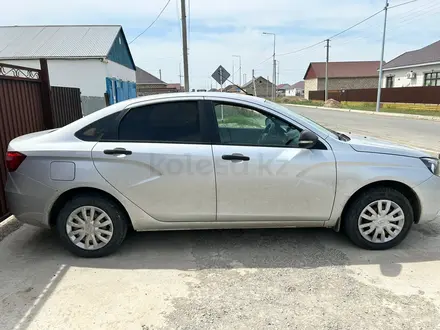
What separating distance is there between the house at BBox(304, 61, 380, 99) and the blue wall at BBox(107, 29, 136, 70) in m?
48.6

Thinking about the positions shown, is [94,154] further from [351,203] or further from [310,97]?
[310,97]

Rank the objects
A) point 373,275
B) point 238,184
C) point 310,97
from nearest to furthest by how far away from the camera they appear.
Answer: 1. point 373,275
2. point 238,184
3. point 310,97

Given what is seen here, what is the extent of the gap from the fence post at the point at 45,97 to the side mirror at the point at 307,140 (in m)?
4.29

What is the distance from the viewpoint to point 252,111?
11.9 ft

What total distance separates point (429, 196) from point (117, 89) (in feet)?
72.1

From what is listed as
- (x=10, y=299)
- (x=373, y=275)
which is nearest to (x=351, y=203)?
(x=373, y=275)

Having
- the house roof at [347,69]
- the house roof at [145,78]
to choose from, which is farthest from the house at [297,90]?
the house roof at [145,78]

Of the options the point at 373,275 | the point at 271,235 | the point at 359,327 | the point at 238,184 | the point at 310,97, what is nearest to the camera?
the point at 359,327

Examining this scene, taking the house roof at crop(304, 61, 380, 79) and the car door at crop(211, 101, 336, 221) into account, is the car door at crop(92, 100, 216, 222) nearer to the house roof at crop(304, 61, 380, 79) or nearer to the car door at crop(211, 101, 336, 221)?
the car door at crop(211, 101, 336, 221)

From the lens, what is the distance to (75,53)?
2005cm

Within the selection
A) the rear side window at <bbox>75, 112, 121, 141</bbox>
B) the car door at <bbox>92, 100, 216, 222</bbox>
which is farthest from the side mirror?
the rear side window at <bbox>75, 112, 121, 141</bbox>

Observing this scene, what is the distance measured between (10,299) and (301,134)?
294 cm

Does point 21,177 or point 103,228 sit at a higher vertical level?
point 21,177

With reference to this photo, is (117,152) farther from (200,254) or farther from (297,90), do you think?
(297,90)
